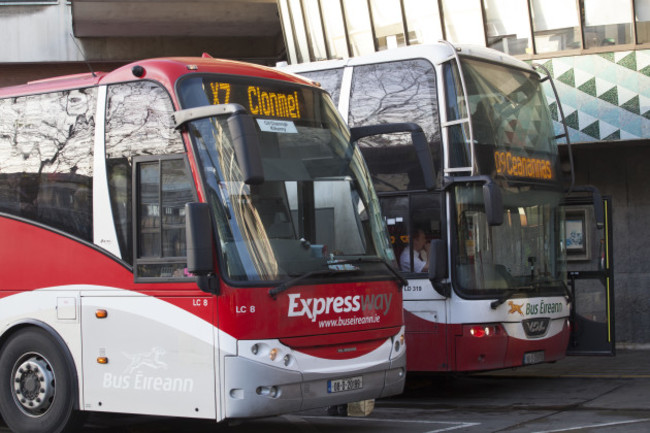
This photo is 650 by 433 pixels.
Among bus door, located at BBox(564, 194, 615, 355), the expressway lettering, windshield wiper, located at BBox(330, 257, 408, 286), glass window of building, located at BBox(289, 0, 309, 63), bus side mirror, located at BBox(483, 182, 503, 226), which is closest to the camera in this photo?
the expressway lettering

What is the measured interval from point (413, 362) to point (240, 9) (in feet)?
44.8

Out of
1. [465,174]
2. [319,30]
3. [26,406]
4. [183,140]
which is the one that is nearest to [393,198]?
[465,174]

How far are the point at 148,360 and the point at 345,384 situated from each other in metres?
1.71

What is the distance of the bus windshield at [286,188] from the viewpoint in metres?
8.54

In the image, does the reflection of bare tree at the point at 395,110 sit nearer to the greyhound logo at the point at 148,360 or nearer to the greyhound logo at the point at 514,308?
the greyhound logo at the point at 514,308

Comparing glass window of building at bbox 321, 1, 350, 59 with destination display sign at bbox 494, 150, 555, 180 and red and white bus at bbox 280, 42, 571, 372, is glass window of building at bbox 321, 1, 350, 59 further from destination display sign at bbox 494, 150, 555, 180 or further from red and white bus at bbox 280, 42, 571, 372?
destination display sign at bbox 494, 150, 555, 180

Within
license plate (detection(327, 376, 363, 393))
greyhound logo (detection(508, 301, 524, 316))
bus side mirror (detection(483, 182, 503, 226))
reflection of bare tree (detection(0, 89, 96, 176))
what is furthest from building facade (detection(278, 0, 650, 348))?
reflection of bare tree (detection(0, 89, 96, 176))

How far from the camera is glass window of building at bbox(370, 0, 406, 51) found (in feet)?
69.2

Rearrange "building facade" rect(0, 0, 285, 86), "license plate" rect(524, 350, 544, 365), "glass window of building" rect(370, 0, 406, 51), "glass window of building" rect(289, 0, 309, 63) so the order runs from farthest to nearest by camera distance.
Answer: "building facade" rect(0, 0, 285, 86) → "glass window of building" rect(289, 0, 309, 63) → "glass window of building" rect(370, 0, 406, 51) → "license plate" rect(524, 350, 544, 365)

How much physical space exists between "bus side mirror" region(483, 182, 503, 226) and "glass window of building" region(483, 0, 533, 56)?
8.47 metres

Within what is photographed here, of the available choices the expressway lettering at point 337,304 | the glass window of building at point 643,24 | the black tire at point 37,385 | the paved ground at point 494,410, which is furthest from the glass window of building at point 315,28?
the black tire at point 37,385

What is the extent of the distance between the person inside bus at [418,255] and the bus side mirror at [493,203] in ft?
3.26

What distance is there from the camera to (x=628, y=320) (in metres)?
19.3

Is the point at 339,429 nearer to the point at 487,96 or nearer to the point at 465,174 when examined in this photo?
the point at 465,174
